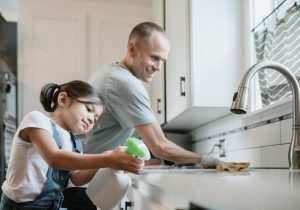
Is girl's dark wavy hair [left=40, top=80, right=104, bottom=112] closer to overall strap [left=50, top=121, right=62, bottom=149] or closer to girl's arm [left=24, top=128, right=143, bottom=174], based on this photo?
overall strap [left=50, top=121, right=62, bottom=149]

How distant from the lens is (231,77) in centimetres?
190

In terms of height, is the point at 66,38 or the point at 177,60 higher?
the point at 66,38

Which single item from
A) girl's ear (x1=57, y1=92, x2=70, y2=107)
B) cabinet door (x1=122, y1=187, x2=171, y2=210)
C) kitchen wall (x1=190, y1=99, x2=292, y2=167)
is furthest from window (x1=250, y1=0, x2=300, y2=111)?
girl's ear (x1=57, y1=92, x2=70, y2=107)

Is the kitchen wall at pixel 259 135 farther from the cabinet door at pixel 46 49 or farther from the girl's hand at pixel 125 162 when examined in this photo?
the cabinet door at pixel 46 49

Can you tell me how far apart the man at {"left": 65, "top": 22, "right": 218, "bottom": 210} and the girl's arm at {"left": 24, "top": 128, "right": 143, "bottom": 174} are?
51 cm

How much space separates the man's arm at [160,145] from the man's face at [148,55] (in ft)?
0.94

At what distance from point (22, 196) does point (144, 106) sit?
0.60 m

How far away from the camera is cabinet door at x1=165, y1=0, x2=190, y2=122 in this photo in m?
2.00

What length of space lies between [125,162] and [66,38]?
236cm

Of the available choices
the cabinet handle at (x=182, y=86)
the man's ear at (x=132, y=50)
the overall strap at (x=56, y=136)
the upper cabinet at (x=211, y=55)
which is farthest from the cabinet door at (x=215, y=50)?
the overall strap at (x=56, y=136)

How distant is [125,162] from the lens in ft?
3.27

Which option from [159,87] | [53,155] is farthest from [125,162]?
[159,87]

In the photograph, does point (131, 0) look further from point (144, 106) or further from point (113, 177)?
point (113, 177)

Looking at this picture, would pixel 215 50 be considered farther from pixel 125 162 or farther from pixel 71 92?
pixel 125 162
